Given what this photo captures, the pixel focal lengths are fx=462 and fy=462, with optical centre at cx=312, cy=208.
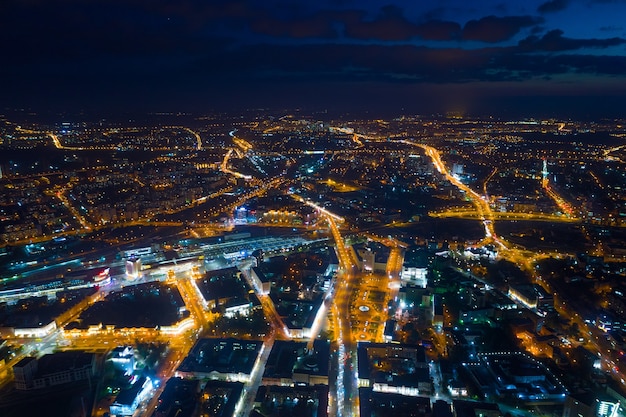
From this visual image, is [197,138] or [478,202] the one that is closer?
[478,202]

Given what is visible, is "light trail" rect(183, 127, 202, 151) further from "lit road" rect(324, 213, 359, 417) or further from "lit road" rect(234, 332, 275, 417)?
"lit road" rect(234, 332, 275, 417)

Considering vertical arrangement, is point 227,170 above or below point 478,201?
above

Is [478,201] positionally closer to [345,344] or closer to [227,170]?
[345,344]

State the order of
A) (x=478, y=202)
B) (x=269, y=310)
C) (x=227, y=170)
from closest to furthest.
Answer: (x=269, y=310)
(x=478, y=202)
(x=227, y=170)

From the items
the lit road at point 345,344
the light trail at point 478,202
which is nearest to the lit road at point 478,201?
the light trail at point 478,202

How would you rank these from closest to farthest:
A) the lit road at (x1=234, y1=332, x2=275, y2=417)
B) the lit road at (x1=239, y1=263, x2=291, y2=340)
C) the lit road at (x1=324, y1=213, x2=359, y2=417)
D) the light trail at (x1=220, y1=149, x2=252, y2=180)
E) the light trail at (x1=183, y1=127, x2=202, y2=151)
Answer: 1. the lit road at (x1=234, y1=332, x2=275, y2=417)
2. the lit road at (x1=324, y1=213, x2=359, y2=417)
3. the lit road at (x1=239, y1=263, x2=291, y2=340)
4. the light trail at (x1=220, y1=149, x2=252, y2=180)
5. the light trail at (x1=183, y1=127, x2=202, y2=151)

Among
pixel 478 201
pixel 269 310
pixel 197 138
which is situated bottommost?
pixel 478 201

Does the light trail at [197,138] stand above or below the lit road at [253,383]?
above

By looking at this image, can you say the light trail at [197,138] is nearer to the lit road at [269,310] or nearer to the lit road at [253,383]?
the lit road at [269,310]

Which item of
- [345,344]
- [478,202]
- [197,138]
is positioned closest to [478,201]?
[478,202]

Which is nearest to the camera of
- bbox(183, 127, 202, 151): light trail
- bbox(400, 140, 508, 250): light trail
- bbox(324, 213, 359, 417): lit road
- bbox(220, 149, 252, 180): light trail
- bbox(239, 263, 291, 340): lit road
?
bbox(324, 213, 359, 417): lit road

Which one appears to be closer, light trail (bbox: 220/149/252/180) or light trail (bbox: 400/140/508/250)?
light trail (bbox: 400/140/508/250)

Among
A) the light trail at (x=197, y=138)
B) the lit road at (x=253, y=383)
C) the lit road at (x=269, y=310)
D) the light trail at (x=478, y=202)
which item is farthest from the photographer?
the light trail at (x=197, y=138)

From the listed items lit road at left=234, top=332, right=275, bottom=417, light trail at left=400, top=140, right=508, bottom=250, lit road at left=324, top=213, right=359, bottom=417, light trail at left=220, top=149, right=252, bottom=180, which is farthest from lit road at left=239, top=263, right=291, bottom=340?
light trail at left=220, top=149, right=252, bottom=180
